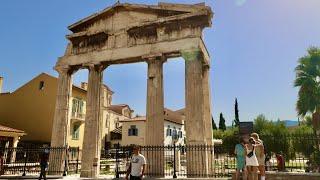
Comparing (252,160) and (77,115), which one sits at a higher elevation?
(77,115)

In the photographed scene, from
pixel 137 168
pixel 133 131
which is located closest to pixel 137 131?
pixel 133 131

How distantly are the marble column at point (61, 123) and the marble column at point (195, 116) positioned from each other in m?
6.90

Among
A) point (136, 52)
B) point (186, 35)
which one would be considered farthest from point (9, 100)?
point (186, 35)

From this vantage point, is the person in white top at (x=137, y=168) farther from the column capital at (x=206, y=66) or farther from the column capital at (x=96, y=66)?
the column capital at (x=96, y=66)

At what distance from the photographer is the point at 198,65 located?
14500 mm

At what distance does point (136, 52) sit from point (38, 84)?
745 inches

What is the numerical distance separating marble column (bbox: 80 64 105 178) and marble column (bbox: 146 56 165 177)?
317cm

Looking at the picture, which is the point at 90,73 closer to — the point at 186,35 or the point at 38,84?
the point at 186,35

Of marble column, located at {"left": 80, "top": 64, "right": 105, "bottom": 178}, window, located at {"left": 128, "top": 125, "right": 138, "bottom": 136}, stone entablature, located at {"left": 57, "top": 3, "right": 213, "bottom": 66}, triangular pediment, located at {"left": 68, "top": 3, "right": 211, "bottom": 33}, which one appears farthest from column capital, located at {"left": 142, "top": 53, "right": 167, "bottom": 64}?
window, located at {"left": 128, "top": 125, "right": 138, "bottom": 136}

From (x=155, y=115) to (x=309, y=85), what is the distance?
40.3 ft

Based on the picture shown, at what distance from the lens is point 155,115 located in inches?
575

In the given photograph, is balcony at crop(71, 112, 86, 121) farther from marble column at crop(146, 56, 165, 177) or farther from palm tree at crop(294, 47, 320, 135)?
palm tree at crop(294, 47, 320, 135)

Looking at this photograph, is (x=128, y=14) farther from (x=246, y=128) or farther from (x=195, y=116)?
(x=246, y=128)

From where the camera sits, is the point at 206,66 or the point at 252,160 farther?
the point at 206,66
